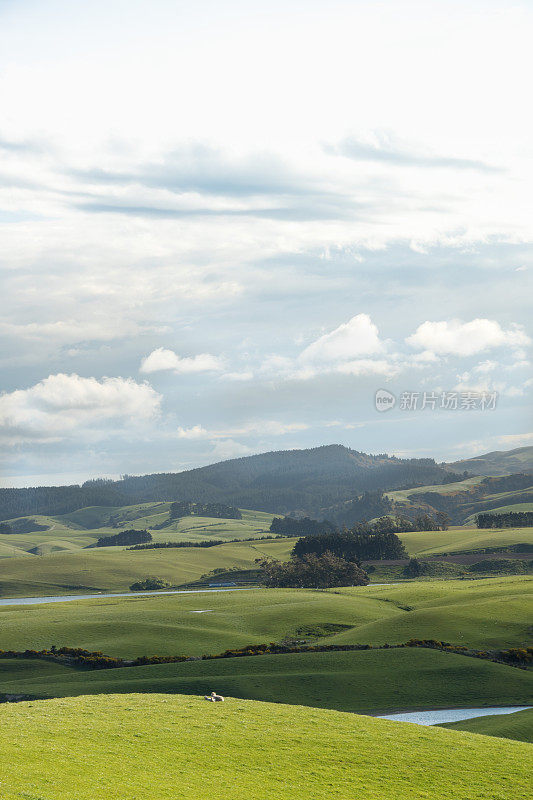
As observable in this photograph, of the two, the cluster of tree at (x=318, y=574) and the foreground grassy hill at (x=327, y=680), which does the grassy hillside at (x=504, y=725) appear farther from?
the cluster of tree at (x=318, y=574)

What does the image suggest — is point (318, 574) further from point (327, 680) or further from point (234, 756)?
point (234, 756)

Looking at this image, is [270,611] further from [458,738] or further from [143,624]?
[458,738]

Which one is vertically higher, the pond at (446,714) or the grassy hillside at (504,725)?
the grassy hillside at (504,725)

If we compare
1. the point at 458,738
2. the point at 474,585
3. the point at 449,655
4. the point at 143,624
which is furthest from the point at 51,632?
the point at 474,585

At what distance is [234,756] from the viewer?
34.9 metres

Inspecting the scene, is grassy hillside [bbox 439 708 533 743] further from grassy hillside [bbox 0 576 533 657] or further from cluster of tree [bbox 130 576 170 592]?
cluster of tree [bbox 130 576 170 592]

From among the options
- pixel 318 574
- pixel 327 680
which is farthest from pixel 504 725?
pixel 318 574

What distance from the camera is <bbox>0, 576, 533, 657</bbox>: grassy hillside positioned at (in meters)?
80.7

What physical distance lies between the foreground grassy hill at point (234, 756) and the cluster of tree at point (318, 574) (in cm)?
12375

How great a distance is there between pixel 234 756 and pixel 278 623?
60.6m

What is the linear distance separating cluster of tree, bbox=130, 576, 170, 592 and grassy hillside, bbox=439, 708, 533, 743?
14269 cm

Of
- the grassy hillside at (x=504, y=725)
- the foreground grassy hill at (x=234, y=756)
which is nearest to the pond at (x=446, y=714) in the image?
the grassy hillside at (x=504, y=725)

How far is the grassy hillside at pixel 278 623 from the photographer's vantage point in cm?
8069

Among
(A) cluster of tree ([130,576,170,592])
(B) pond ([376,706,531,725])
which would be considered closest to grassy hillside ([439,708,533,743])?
(B) pond ([376,706,531,725])
